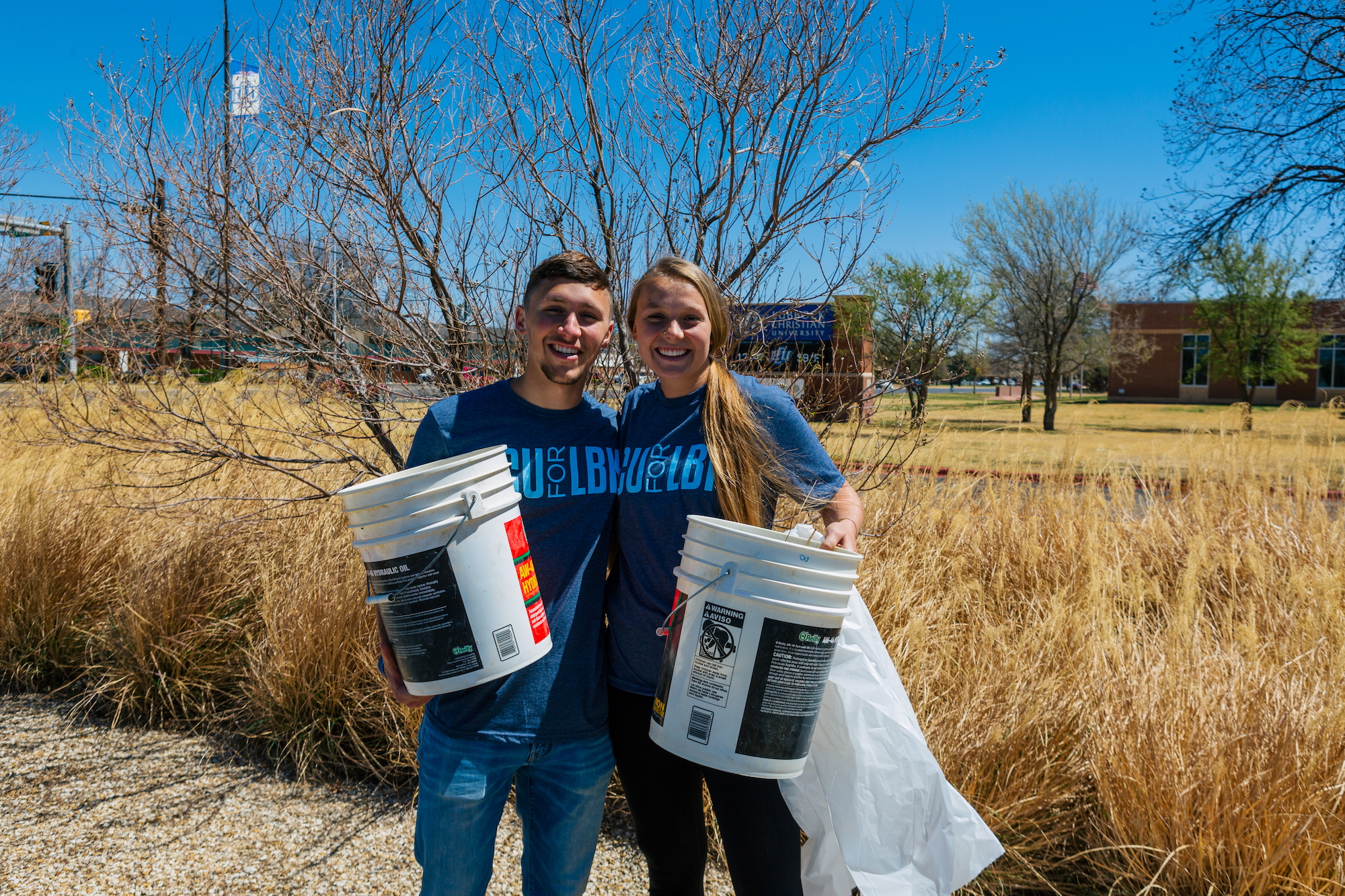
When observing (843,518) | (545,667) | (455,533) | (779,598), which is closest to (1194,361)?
Result: (843,518)

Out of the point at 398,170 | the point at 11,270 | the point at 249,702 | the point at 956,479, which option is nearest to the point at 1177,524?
the point at 956,479

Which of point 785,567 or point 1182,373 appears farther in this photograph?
point 1182,373

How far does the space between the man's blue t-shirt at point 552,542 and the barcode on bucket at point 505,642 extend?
0.44 feet

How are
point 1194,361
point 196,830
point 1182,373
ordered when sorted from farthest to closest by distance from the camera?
point 1182,373
point 1194,361
point 196,830

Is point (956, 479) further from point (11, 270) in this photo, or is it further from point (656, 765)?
point (11, 270)

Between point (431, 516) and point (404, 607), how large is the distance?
0.20 meters

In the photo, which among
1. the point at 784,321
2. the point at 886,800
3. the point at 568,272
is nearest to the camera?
the point at 886,800

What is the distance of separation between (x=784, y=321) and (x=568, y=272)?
91.1 inches

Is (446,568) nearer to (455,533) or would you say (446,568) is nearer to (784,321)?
(455,533)

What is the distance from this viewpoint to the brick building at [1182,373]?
136ft

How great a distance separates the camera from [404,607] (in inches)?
61.1

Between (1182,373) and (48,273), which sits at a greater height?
(1182,373)

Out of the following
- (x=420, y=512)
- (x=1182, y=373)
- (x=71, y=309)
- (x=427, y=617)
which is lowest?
(x=427, y=617)

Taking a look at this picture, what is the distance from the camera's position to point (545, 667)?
5.77 feet
